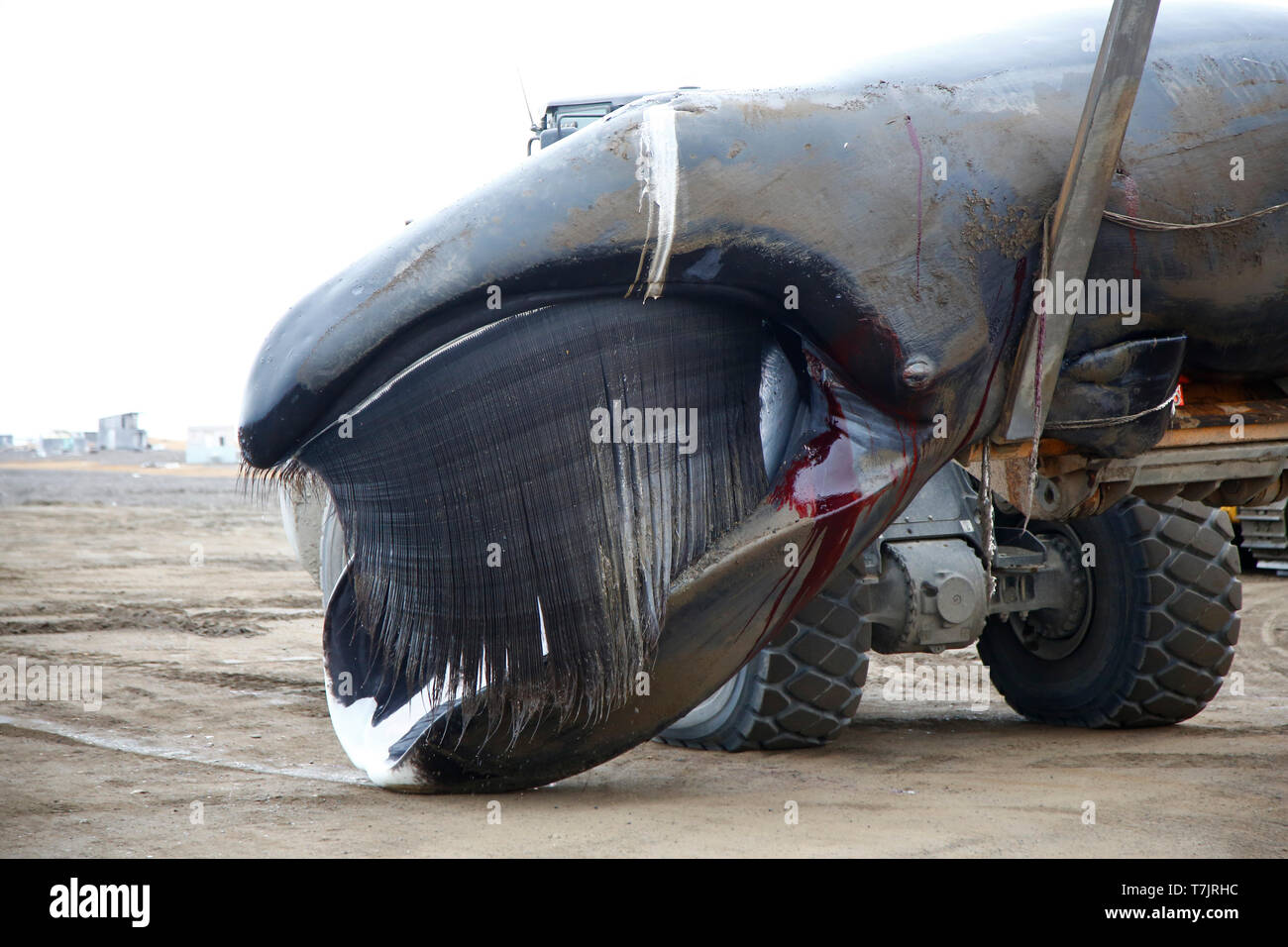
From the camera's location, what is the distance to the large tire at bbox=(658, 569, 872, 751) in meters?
4.37

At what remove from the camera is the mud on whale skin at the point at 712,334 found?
2.79m

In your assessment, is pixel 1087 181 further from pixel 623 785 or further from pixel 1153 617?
pixel 1153 617

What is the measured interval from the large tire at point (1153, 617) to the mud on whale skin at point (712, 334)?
1804mm

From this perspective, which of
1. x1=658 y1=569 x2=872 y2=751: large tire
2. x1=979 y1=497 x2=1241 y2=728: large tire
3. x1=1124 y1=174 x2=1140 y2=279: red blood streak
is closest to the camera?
x1=1124 y1=174 x2=1140 y2=279: red blood streak

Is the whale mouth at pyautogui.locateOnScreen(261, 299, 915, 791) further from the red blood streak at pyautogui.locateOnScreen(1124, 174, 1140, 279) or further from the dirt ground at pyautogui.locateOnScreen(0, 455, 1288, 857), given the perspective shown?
the red blood streak at pyautogui.locateOnScreen(1124, 174, 1140, 279)

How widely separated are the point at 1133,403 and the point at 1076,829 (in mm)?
1163

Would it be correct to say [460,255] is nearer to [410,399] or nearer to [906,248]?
[410,399]

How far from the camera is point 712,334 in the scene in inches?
119

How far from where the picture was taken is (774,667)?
4340 millimetres

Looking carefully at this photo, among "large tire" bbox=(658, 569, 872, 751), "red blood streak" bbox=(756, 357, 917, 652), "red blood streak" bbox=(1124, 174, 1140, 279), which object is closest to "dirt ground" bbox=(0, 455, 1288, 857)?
"large tire" bbox=(658, 569, 872, 751)

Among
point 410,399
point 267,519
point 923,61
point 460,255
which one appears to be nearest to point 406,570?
point 410,399

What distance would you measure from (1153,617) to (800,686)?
1.47 m

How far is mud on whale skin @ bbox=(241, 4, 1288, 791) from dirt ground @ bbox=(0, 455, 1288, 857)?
0.39m

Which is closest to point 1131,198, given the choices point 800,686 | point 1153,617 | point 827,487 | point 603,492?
point 827,487
